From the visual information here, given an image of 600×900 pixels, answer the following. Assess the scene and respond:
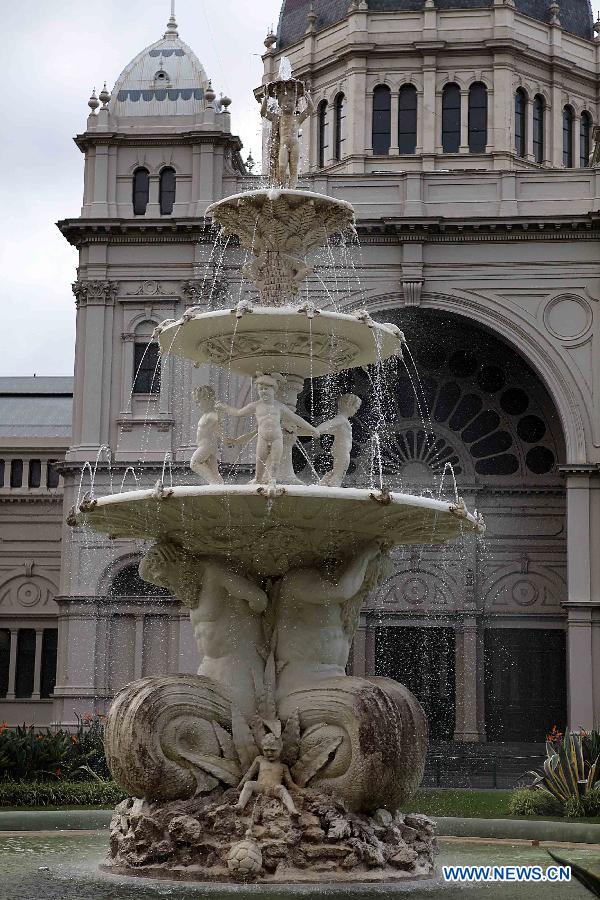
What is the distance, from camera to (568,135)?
4850 centimetres

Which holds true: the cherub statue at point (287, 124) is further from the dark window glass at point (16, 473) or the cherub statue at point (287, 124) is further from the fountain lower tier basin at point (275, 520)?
the dark window glass at point (16, 473)

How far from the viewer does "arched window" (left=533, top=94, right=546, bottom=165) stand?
155ft

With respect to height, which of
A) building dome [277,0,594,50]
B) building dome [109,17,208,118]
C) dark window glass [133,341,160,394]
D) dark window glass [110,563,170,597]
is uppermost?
building dome [277,0,594,50]

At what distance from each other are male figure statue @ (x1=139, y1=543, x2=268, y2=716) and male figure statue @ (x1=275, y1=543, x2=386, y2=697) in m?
0.21

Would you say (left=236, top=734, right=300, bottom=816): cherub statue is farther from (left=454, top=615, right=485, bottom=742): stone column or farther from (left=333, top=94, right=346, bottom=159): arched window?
(left=333, top=94, right=346, bottom=159): arched window

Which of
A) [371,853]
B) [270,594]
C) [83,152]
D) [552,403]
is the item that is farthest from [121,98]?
[371,853]

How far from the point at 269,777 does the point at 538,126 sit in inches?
1487

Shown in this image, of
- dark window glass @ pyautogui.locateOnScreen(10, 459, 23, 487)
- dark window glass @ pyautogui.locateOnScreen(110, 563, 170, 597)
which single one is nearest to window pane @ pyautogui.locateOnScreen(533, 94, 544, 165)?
dark window glass @ pyautogui.locateOnScreen(110, 563, 170, 597)

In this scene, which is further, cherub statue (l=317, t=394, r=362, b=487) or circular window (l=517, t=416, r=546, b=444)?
circular window (l=517, t=416, r=546, b=444)

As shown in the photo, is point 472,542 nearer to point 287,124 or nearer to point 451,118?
point 451,118

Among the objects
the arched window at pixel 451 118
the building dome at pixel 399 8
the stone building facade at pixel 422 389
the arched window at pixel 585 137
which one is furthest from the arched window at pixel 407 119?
the stone building facade at pixel 422 389

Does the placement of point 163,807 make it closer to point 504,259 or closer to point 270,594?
point 270,594

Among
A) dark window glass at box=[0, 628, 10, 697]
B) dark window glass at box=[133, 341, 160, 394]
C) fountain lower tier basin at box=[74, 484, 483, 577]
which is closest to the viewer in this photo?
fountain lower tier basin at box=[74, 484, 483, 577]

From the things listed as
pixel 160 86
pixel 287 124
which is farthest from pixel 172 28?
pixel 287 124
